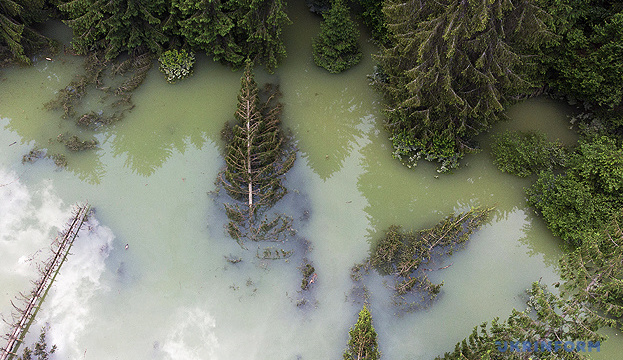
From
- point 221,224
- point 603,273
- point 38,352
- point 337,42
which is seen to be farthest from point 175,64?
point 603,273

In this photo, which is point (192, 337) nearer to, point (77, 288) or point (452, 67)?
point (77, 288)

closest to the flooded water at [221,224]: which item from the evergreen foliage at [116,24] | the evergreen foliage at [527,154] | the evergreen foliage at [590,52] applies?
the evergreen foliage at [527,154]

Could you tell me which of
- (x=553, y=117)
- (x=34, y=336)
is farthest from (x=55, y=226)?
(x=553, y=117)

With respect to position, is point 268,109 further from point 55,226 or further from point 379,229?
point 55,226

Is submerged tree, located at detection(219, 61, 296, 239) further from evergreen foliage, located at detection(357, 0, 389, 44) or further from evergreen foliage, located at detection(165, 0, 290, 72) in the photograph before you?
evergreen foliage, located at detection(357, 0, 389, 44)

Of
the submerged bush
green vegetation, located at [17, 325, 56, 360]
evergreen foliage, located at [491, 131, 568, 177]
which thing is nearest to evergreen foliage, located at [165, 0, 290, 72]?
the submerged bush
